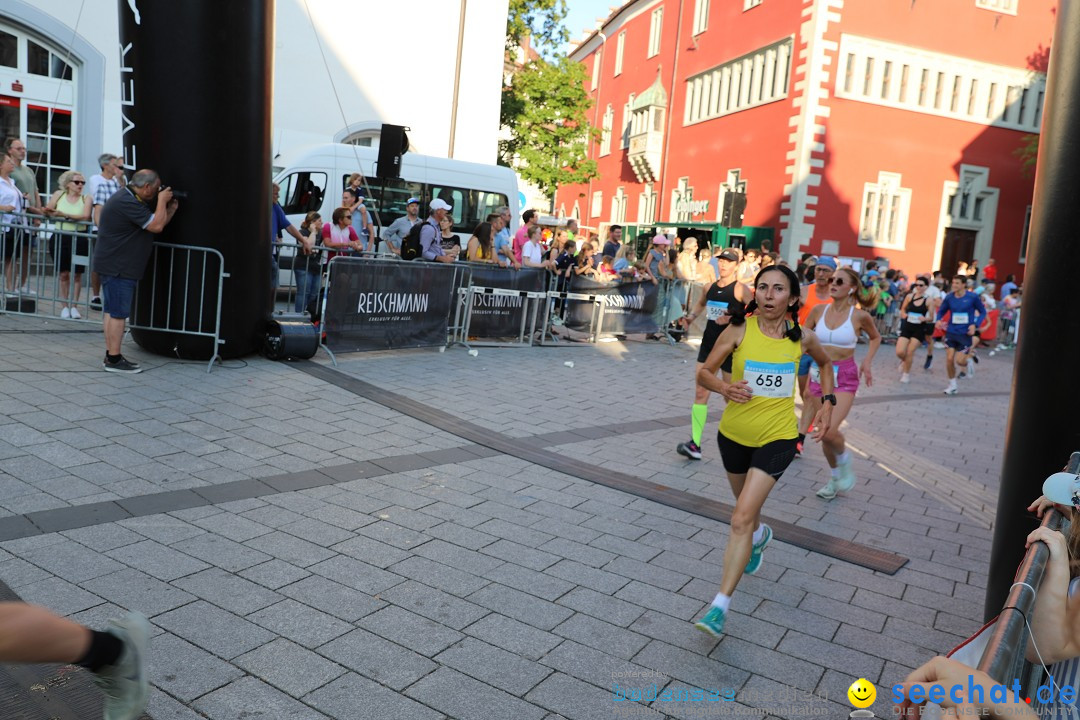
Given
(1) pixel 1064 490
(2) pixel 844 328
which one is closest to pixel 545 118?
(2) pixel 844 328

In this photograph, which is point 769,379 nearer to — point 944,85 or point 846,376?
point 846,376

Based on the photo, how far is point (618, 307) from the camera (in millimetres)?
15250

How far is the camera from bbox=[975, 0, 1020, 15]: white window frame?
29062 millimetres

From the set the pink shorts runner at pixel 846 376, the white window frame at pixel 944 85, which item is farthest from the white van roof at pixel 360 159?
the white window frame at pixel 944 85

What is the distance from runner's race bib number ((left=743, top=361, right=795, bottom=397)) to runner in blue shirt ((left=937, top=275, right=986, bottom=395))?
1138 cm

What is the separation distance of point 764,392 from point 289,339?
253 inches

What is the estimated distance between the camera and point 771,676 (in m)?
3.65

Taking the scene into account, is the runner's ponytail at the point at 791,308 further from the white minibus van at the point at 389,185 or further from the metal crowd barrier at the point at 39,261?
the white minibus van at the point at 389,185

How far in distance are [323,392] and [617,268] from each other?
8.58 meters

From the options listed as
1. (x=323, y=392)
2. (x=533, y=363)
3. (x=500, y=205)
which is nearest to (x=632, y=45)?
(x=500, y=205)

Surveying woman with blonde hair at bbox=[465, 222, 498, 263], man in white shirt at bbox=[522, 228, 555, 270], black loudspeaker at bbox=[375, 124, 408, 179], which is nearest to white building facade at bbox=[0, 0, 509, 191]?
black loudspeaker at bbox=[375, 124, 408, 179]

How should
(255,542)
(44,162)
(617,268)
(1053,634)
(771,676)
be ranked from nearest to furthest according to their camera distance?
1. (1053,634)
2. (771,676)
3. (255,542)
4. (617,268)
5. (44,162)

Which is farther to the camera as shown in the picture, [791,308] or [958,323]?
[958,323]

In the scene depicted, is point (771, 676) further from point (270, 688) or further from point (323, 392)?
point (323, 392)
